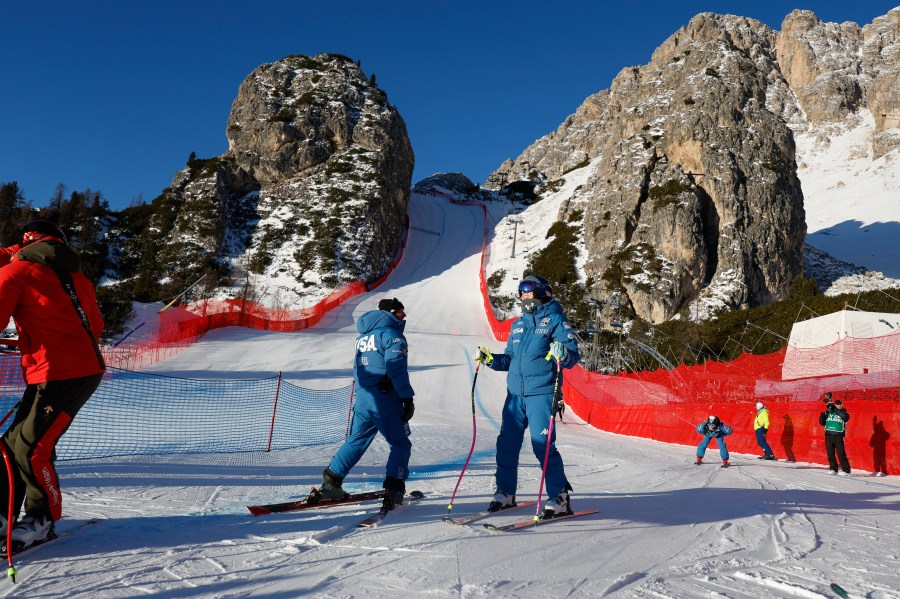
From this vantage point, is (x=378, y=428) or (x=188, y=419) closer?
(x=378, y=428)

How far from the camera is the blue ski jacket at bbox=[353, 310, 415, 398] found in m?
4.68

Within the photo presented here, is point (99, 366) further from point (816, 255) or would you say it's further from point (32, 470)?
point (816, 255)

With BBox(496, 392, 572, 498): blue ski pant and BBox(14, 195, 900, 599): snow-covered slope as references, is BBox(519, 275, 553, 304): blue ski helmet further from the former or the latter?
BBox(14, 195, 900, 599): snow-covered slope

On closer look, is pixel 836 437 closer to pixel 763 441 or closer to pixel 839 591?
pixel 763 441

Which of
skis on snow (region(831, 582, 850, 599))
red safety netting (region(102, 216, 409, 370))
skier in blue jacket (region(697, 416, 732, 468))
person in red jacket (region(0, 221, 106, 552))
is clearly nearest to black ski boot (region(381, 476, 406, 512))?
person in red jacket (region(0, 221, 106, 552))

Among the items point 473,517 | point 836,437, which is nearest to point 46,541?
point 473,517

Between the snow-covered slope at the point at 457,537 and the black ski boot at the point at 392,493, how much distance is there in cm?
11

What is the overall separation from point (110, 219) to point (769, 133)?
6020cm

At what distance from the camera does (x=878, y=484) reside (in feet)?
27.3

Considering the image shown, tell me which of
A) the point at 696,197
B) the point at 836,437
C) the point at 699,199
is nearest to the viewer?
the point at 836,437

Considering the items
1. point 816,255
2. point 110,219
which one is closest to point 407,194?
point 110,219

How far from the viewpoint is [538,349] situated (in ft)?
15.2

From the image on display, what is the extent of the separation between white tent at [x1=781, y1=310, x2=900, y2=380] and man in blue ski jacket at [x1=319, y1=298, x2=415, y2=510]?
42.3 feet

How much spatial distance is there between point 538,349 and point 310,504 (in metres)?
2.16
